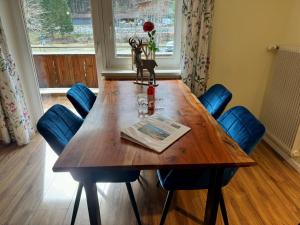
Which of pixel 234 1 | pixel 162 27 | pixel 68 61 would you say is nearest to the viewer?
pixel 234 1

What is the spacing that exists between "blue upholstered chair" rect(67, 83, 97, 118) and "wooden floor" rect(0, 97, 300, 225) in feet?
2.23

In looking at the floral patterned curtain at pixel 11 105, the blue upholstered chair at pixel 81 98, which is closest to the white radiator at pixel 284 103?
the blue upholstered chair at pixel 81 98

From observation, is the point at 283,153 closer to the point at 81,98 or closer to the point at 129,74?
the point at 129,74

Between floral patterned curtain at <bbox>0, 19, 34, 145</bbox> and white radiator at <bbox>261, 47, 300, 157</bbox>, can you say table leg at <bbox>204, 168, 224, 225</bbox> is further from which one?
floral patterned curtain at <bbox>0, 19, 34, 145</bbox>

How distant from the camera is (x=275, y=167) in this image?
6.92 feet

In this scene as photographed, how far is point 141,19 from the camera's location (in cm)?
242

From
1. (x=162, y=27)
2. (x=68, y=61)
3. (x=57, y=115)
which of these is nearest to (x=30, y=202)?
(x=57, y=115)

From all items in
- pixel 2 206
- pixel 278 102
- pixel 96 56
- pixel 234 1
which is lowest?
pixel 2 206

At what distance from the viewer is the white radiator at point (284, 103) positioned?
2.03 meters

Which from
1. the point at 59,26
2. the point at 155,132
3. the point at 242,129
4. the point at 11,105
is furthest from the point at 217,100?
the point at 11,105

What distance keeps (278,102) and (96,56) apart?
2.11 meters

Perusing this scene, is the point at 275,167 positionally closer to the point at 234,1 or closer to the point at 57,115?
the point at 234,1

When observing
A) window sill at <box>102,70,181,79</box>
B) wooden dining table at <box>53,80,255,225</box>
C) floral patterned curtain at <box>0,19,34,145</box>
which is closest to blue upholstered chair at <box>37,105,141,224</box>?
wooden dining table at <box>53,80,255,225</box>

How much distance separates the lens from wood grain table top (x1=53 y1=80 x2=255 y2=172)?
90cm
